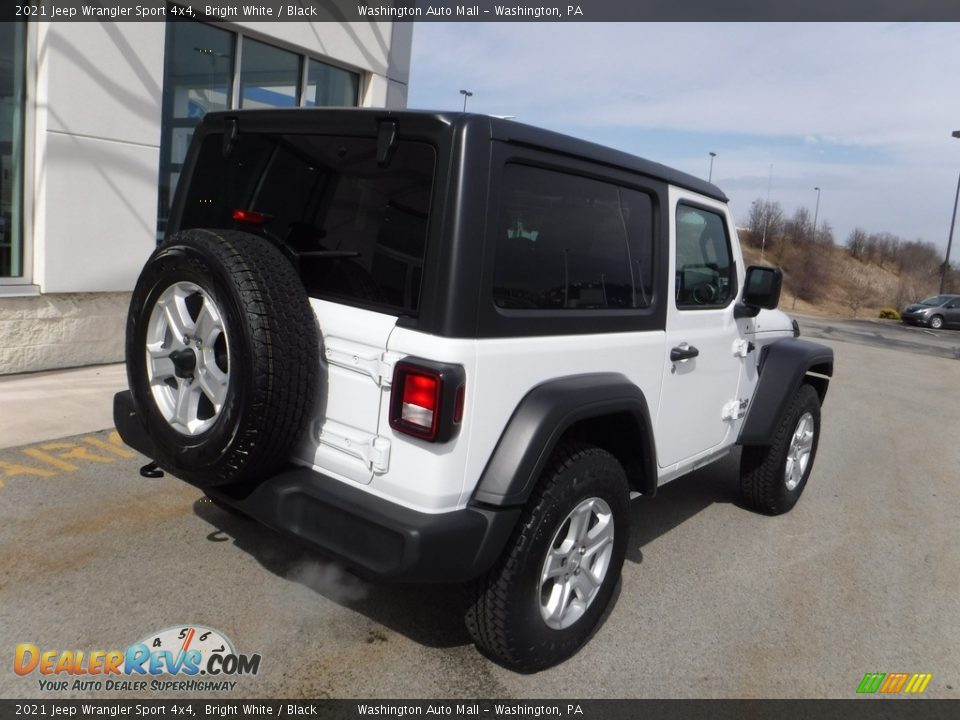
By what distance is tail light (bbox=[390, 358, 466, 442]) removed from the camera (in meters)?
2.46

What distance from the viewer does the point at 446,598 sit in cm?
351

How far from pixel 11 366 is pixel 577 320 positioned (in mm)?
5454

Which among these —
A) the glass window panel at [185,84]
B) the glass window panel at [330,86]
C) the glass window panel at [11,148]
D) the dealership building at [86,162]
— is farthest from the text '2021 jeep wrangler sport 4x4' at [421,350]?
the glass window panel at [330,86]

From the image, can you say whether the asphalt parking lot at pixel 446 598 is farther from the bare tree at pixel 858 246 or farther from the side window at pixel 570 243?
the bare tree at pixel 858 246

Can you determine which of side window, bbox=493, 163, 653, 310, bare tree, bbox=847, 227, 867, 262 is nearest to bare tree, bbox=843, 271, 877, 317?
bare tree, bbox=847, 227, 867, 262

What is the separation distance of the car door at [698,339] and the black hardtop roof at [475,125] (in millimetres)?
349

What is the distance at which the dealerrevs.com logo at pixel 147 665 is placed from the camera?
276 cm

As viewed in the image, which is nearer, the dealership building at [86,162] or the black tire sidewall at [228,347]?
the black tire sidewall at [228,347]

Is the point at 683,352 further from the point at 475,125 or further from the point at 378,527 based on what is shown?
the point at 378,527

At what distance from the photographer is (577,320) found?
2992 millimetres

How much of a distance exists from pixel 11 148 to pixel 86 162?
55 cm

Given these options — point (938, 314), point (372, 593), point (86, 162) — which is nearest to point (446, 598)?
point (372, 593)

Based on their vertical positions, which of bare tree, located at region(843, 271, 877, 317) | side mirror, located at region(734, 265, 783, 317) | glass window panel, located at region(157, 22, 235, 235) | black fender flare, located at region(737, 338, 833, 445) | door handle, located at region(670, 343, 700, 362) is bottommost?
bare tree, located at region(843, 271, 877, 317)
